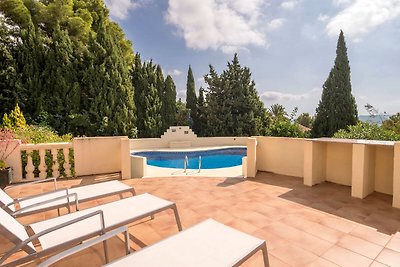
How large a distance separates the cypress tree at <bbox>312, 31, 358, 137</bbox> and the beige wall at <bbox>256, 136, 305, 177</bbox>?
1457cm

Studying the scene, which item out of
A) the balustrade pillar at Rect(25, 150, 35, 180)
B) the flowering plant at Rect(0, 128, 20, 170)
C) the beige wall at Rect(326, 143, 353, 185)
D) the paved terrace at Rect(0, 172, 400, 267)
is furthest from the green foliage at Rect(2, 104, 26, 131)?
the beige wall at Rect(326, 143, 353, 185)

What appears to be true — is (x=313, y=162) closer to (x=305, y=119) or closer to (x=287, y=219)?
(x=287, y=219)

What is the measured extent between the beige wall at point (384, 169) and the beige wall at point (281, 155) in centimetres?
178

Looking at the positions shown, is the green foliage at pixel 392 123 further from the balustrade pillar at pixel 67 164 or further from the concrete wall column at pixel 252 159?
the balustrade pillar at pixel 67 164

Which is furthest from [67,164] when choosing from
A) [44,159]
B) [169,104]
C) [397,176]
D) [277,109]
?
[277,109]

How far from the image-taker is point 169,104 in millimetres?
22250

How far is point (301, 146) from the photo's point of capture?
6730mm

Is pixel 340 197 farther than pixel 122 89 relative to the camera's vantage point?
No

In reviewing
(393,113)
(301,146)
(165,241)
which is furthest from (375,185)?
(393,113)

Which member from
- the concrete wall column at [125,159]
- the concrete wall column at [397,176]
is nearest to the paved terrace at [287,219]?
the concrete wall column at [397,176]

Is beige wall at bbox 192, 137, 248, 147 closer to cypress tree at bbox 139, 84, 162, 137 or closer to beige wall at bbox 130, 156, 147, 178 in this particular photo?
cypress tree at bbox 139, 84, 162, 137

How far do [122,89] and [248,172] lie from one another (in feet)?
44.4

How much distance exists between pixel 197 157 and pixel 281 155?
9083 mm

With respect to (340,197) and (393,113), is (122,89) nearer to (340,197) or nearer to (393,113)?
(340,197)
